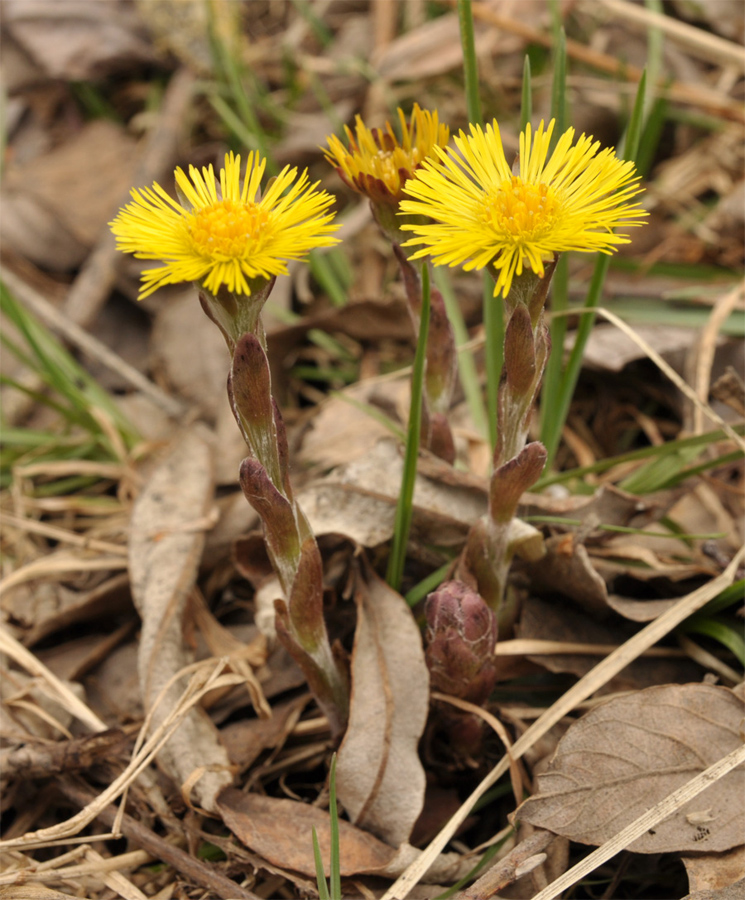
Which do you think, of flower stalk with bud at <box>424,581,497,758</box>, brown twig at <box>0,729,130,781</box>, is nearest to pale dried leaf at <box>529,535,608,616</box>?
flower stalk with bud at <box>424,581,497,758</box>

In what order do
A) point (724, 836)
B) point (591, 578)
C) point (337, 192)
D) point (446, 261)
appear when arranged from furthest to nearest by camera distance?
point (337, 192)
point (591, 578)
point (724, 836)
point (446, 261)

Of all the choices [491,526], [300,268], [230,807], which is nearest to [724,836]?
[491,526]

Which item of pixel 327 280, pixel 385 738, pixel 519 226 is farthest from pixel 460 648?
pixel 327 280

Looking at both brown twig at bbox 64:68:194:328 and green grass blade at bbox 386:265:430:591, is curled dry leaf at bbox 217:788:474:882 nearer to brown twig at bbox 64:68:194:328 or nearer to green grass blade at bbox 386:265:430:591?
green grass blade at bbox 386:265:430:591

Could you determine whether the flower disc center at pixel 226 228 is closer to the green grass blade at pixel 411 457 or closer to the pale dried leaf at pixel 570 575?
the green grass blade at pixel 411 457

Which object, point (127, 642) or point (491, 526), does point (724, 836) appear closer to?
point (491, 526)

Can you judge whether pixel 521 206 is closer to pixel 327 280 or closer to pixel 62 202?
pixel 327 280

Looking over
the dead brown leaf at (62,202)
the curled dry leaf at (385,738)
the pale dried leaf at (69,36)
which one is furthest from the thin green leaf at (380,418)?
the pale dried leaf at (69,36)
